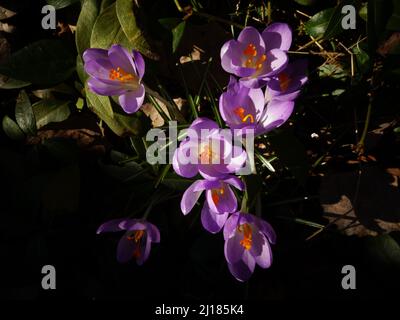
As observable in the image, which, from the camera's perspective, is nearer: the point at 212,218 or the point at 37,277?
the point at 212,218

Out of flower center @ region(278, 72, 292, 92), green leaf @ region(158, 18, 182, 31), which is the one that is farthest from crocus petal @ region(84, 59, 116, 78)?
flower center @ region(278, 72, 292, 92)

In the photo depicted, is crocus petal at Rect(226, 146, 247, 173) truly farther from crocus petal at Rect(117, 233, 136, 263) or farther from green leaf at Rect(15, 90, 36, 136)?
green leaf at Rect(15, 90, 36, 136)

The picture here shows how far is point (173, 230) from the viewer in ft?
4.80

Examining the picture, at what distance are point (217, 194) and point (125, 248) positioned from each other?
0.34 metres

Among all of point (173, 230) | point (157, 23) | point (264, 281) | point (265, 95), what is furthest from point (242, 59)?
point (264, 281)

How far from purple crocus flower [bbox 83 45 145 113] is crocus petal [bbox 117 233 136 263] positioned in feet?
1.27

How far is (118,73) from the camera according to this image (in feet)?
3.76

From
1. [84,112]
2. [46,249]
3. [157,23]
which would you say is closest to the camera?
[157,23]

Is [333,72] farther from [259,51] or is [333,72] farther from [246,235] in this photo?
Result: [246,235]

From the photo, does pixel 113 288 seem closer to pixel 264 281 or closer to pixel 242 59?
pixel 264 281

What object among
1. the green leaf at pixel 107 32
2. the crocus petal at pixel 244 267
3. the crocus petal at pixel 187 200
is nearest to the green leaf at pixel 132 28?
the green leaf at pixel 107 32

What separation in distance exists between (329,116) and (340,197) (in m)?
0.26

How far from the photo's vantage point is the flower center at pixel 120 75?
3.74 ft
